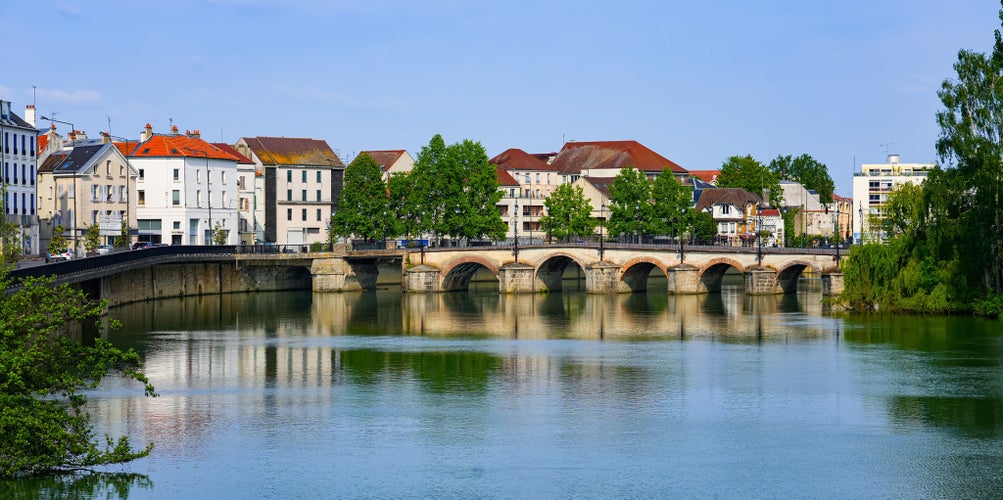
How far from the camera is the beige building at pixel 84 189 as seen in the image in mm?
119125

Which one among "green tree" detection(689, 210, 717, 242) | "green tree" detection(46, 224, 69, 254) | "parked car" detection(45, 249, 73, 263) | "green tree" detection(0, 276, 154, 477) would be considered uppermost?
"green tree" detection(689, 210, 717, 242)

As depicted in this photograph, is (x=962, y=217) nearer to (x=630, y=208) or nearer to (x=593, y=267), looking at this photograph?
(x=593, y=267)

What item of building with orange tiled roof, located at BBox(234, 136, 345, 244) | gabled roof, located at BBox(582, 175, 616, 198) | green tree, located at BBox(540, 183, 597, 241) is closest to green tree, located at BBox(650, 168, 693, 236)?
green tree, located at BBox(540, 183, 597, 241)

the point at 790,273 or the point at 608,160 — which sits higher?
the point at 608,160

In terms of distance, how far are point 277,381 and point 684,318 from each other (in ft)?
127

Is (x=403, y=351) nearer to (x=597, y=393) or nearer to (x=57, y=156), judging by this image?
(x=597, y=393)

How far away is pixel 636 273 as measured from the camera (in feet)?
397

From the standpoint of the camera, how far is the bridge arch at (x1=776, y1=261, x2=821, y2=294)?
362ft

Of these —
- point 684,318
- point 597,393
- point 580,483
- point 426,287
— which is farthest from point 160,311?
point 580,483

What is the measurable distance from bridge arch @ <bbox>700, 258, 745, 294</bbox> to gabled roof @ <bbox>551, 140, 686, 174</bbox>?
177ft

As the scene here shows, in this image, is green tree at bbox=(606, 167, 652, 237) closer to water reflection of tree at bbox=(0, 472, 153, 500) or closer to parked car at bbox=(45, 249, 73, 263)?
parked car at bbox=(45, 249, 73, 263)

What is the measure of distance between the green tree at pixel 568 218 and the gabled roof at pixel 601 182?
17.1 m

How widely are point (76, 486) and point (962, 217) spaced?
195ft

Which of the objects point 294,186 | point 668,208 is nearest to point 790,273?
point 668,208
